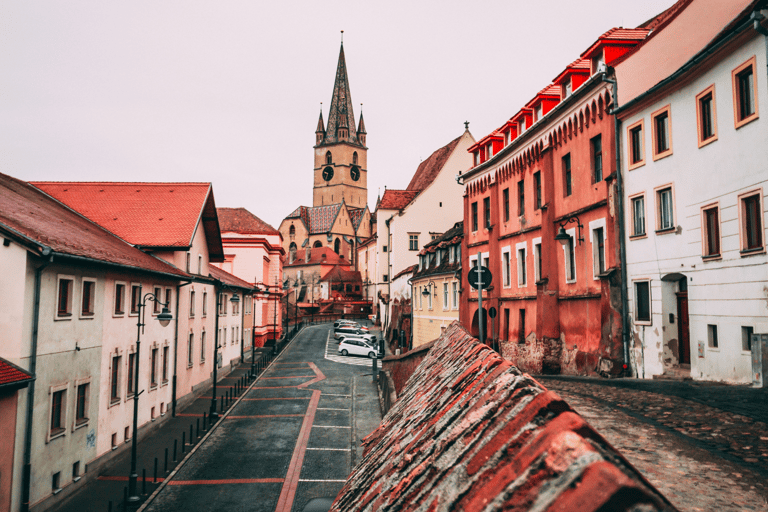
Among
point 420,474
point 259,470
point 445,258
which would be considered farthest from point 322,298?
point 420,474

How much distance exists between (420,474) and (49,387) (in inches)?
694

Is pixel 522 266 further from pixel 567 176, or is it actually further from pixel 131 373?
pixel 131 373

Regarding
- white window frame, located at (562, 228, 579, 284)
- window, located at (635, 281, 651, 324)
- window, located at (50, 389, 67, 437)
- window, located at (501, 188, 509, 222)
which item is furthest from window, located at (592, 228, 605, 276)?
window, located at (50, 389, 67, 437)

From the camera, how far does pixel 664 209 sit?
17.0 metres

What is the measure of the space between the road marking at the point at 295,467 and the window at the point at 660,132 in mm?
15978

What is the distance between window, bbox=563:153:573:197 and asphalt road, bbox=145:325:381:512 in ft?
46.6

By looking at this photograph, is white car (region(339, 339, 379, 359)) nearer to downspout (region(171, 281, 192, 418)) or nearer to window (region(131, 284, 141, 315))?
downspout (region(171, 281, 192, 418))

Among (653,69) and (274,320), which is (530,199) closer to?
(653,69)

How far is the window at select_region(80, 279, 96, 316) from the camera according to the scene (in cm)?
1892

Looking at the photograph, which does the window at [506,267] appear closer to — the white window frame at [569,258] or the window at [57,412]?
the white window frame at [569,258]

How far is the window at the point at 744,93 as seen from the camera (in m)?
13.1

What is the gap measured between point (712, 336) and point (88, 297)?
794 inches

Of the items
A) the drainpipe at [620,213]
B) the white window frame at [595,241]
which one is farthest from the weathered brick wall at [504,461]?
the white window frame at [595,241]

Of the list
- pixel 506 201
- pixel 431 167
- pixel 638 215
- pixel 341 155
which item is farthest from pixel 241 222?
pixel 341 155
